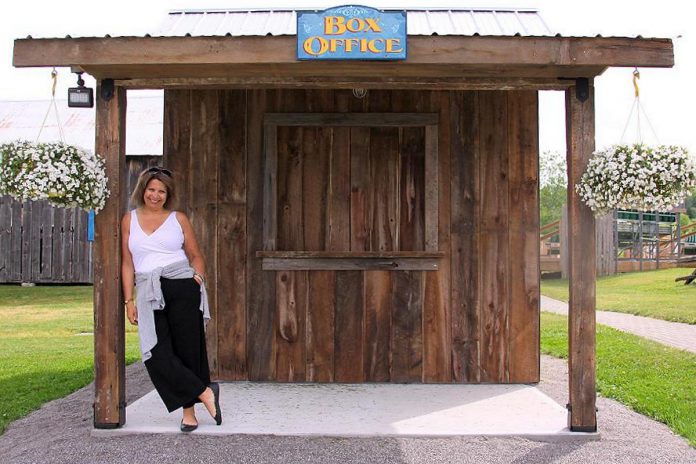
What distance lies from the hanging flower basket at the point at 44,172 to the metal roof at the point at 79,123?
1169 cm

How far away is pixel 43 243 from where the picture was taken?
17672mm

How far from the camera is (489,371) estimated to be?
21.1 ft

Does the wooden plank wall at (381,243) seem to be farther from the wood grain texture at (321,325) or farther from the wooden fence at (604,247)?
the wooden fence at (604,247)

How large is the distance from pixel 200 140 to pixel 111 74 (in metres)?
1.66

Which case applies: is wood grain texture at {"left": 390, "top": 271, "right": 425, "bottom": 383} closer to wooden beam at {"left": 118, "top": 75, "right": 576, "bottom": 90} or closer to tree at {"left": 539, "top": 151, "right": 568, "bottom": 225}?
wooden beam at {"left": 118, "top": 75, "right": 576, "bottom": 90}

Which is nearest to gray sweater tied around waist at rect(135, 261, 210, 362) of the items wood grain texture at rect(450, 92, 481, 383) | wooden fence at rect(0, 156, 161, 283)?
wood grain texture at rect(450, 92, 481, 383)

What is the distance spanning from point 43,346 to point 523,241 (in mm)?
6234

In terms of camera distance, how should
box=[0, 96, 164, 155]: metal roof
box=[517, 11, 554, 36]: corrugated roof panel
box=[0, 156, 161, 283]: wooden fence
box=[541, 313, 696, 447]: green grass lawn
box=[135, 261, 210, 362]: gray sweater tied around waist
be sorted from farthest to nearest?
box=[0, 156, 161, 283]: wooden fence
box=[0, 96, 164, 155]: metal roof
box=[517, 11, 554, 36]: corrugated roof panel
box=[541, 313, 696, 447]: green grass lawn
box=[135, 261, 210, 362]: gray sweater tied around waist

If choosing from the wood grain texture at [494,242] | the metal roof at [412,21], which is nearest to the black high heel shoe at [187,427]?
the wood grain texture at [494,242]

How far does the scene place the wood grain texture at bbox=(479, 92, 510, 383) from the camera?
643 cm

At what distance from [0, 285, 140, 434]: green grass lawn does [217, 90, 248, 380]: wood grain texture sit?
4.58 feet

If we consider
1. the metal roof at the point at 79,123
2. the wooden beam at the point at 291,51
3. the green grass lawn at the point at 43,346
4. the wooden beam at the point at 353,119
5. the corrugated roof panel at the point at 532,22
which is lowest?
the green grass lawn at the point at 43,346

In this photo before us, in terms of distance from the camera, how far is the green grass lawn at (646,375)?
5.66 metres

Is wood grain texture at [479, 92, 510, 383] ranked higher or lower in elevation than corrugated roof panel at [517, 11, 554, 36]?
lower
